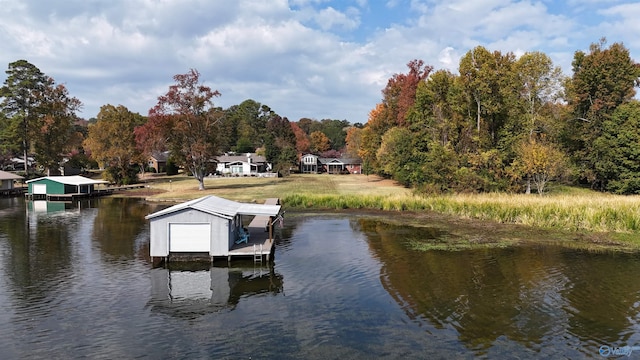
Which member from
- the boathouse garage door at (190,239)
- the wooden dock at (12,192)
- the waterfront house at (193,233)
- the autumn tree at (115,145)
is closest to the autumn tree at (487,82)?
the waterfront house at (193,233)

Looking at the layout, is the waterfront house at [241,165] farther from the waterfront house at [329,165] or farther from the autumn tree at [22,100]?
the autumn tree at [22,100]

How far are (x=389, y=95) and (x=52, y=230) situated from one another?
6755 cm

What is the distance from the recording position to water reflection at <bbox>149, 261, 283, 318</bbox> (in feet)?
62.5

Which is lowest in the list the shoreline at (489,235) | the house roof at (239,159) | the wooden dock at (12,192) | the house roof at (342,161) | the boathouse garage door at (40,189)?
the shoreline at (489,235)

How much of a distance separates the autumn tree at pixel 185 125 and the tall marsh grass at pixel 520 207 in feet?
67.0

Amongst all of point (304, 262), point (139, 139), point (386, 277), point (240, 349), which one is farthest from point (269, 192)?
point (240, 349)

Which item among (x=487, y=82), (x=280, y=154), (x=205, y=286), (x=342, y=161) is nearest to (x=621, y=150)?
(x=487, y=82)

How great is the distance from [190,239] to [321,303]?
33.7 feet

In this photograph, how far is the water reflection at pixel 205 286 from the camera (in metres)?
19.0

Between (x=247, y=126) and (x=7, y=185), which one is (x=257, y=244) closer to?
(x=7, y=185)

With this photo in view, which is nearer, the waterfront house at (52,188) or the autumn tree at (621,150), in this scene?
the autumn tree at (621,150)

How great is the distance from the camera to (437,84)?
63.8 metres

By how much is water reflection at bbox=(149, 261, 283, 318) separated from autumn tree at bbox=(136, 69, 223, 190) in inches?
1575

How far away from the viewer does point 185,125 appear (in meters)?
62.8
